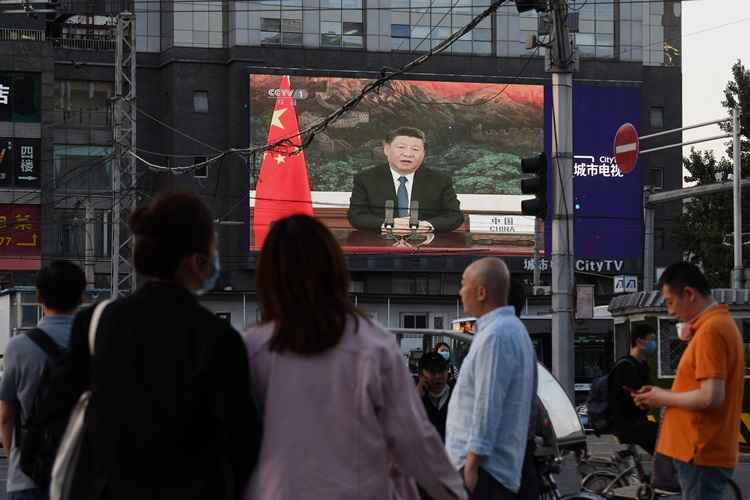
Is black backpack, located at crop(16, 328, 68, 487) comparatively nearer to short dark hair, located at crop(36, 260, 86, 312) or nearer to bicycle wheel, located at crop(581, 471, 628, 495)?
short dark hair, located at crop(36, 260, 86, 312)

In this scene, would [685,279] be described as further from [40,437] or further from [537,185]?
[537,185]

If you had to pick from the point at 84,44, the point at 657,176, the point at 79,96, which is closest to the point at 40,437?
the point at 79,96

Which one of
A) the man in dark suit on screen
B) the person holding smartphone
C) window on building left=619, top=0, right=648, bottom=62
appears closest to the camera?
the person holding smartphone

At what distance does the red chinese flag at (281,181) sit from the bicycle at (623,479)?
51683 mm

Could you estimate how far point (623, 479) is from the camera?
517 inches

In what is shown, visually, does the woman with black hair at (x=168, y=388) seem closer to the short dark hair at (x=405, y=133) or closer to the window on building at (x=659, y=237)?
the short dark hair at (x=405, y=133)

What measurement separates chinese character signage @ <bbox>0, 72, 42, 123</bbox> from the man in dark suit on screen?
13.7 metres

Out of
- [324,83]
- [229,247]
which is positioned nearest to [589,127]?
[324,83]

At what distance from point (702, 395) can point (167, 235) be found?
10.6 ft

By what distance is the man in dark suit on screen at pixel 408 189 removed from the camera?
220 ft

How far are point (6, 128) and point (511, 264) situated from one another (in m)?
22.0

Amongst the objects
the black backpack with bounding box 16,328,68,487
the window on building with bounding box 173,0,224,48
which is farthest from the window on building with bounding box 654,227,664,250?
the black backpack with bounding box 16,328,68,487

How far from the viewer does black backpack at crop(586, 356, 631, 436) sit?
41.7 feet

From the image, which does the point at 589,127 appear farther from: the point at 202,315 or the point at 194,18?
the point at 202,315
